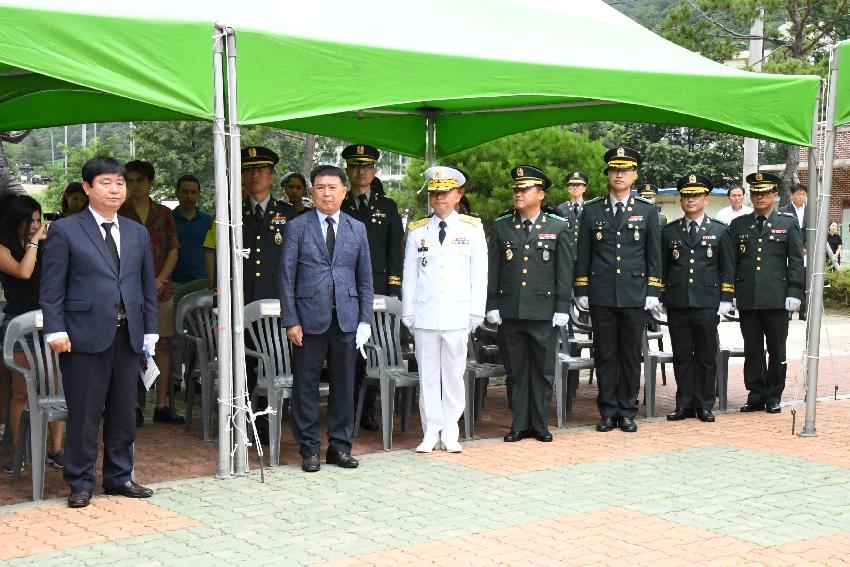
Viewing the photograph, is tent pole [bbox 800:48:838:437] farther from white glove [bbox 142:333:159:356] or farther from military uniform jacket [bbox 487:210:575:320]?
white glove [bbox 142:333:159:356]

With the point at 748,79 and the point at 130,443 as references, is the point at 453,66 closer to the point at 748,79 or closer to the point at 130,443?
the point at 748,79

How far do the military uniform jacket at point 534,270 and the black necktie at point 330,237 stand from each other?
1.45m

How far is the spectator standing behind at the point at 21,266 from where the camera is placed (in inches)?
259

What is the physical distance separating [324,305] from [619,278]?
2.46 meters

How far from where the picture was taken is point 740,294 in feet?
29.3

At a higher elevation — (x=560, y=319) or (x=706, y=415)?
(x=560, y=319)

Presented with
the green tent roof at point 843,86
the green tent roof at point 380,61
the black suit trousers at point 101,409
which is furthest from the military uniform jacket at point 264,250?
the green tent roof at point 843,86

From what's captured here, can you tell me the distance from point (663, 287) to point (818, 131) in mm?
1635

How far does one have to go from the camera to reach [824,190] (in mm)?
7879

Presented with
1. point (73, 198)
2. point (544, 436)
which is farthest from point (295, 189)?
point (544, 436)

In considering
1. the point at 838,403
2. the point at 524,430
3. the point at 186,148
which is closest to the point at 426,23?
the point at 524,430

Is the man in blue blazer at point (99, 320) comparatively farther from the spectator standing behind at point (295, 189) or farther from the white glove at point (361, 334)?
the spectator standing behind at point (295, 189)

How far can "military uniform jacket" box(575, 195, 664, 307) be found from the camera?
8.16 metres

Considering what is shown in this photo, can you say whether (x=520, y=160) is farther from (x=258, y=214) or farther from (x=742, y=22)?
(x=258, y=214)
